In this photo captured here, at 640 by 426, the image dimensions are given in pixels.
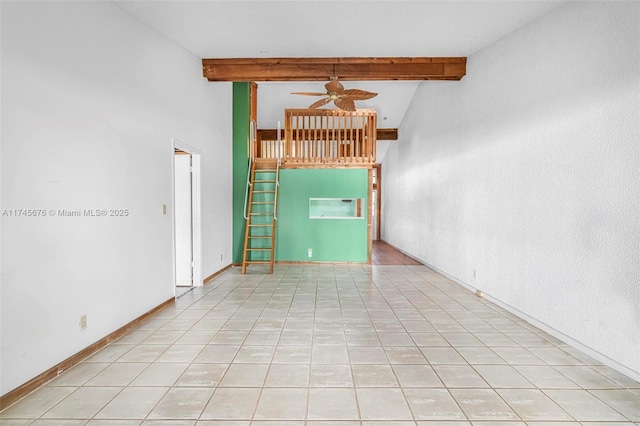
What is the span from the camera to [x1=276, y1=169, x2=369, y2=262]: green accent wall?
7.04 m

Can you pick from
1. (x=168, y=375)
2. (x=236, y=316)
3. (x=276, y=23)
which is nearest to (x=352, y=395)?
(x=168, y=375)

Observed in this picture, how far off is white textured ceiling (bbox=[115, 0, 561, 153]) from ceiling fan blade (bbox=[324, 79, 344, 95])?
0.37m

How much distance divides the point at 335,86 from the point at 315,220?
9.88ft

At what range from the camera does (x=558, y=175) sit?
10.3 ft

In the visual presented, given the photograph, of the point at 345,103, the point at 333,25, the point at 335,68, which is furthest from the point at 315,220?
the point at 333,25

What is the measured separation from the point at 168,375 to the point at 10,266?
1.28 meters

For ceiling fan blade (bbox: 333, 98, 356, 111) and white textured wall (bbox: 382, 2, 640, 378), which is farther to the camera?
ceiling fan blade (bbox: 333, 98, 356, 111)

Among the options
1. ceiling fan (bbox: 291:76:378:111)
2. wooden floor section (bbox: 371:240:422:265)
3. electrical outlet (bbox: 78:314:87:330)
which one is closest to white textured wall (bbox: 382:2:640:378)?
ceiling fan (bbox: 291:76:378:111)

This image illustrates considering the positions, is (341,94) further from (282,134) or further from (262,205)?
(282,134)

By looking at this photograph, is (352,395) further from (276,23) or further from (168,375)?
(276,23)

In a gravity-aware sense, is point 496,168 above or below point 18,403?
above

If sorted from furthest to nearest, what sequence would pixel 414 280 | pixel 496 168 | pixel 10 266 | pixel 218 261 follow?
pixel 218 261 → pixel 414 280 → pixel 496 168 → pixel 10 266

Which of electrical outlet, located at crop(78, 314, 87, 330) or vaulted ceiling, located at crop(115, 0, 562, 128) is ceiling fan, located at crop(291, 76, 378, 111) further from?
electrical outlet, located at crop(78, 314, 87, 330)

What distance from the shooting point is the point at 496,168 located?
414 cm
